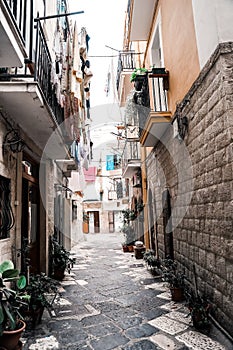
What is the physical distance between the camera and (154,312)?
4.04 metres

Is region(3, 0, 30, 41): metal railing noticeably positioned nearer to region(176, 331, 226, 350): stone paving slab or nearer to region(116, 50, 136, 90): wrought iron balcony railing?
region(176, 331, 226, 350): stone paving slab

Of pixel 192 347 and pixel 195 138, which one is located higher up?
pixel 195 138

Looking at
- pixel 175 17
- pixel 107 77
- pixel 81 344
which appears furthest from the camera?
pixel 107 77

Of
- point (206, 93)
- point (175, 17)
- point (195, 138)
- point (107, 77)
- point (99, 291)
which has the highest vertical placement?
point (107, 77)

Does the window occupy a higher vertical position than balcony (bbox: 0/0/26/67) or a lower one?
lower

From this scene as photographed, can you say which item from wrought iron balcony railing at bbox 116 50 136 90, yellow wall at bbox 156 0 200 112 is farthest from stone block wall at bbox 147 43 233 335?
wrought iron balcony railing at bbox 116 50 136 90

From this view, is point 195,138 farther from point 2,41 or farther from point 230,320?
point 2,41

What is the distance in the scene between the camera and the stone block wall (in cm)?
299

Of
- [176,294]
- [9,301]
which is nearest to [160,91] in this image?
[176,294]

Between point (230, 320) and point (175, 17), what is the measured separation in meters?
5.05

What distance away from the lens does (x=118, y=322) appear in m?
3.72

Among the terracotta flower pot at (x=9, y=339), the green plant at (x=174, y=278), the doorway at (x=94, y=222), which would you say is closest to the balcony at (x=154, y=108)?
the green plant at (x=174, y=278)

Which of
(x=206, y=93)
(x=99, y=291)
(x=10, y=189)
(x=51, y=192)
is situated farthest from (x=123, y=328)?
(x=51, y=192)

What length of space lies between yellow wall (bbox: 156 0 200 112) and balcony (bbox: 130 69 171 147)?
0.23 metres
